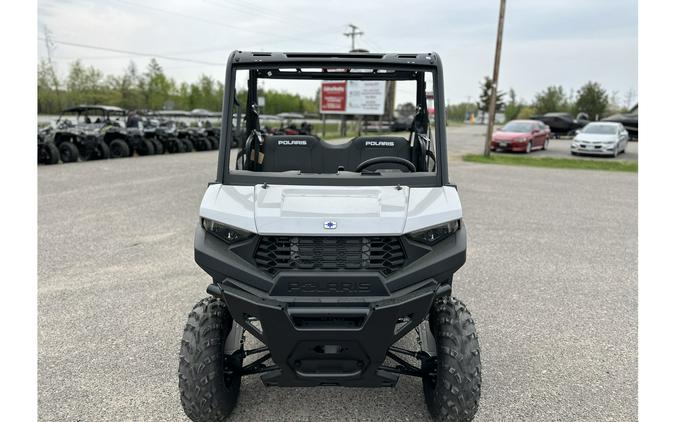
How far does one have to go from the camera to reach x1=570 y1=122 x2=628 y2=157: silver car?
20125 millimetres

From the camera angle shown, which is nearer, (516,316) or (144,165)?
(516,316)

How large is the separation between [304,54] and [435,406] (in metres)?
2.11

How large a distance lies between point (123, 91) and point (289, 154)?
156 ft

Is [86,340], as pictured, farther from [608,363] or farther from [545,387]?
[608,363]

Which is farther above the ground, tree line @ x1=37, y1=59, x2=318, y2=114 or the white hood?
tree line @ x1=37, y1=59, x2=318, y2=114

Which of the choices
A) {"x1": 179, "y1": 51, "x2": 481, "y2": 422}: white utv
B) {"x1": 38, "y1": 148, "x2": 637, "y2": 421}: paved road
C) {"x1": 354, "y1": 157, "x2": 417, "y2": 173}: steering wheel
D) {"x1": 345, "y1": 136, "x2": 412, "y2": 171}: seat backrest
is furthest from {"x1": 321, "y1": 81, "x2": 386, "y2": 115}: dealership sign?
{"x1": 179, "y1": 51, "x2": 481, "y2": 422}: white utv

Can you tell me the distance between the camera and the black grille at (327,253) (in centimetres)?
246

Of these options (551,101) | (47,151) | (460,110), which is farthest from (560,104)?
(47,151)

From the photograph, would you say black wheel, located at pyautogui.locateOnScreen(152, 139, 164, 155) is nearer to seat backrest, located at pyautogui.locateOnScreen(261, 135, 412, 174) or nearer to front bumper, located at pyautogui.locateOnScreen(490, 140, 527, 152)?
front bumper, located at pyautogui.locateOnScreen(490, 140, 527, 152)

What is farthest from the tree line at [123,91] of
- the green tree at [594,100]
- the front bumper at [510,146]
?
the green tree at [594,100]

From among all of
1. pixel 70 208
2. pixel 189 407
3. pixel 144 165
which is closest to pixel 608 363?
pixel 189 407

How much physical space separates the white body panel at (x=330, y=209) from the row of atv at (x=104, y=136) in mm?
14004

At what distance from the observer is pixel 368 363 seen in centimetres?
251

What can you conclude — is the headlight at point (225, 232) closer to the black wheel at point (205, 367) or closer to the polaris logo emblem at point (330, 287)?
the polaris logo emblem at point (330, 287)
